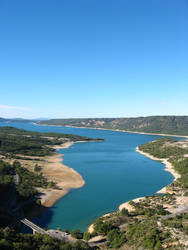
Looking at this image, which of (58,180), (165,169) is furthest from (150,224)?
(165,169)

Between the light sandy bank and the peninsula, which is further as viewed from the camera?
the light sandy bank

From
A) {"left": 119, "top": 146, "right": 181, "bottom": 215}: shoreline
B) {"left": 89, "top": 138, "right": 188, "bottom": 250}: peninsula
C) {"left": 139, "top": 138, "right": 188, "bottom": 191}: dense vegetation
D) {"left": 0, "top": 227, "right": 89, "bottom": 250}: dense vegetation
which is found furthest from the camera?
{"left": 139, "top": 138, "right": 188, "bottom": 191}: dense vegetation

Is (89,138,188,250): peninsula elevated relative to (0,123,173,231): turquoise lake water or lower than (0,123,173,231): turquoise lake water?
elevated

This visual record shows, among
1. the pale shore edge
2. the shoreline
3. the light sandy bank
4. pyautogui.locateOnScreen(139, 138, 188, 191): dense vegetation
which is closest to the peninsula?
the pale shore edge

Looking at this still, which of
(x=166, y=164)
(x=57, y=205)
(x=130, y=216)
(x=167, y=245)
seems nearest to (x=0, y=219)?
(x=57, y=205)

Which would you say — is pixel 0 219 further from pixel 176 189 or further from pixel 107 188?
pixel 176 189

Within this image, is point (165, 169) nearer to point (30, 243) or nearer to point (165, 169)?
point (165, 169)

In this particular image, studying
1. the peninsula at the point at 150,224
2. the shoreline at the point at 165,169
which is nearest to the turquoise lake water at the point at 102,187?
the shoreline at the point at 165,169

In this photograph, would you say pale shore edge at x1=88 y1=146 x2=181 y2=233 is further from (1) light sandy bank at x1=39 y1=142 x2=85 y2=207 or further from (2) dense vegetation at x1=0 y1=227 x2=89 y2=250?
(1) light sandy bank at x1=39 y1=142 x2=85 y2=207

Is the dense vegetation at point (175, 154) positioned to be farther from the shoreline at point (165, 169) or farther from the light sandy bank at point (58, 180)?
the light sandy bank at point (58, 180)
